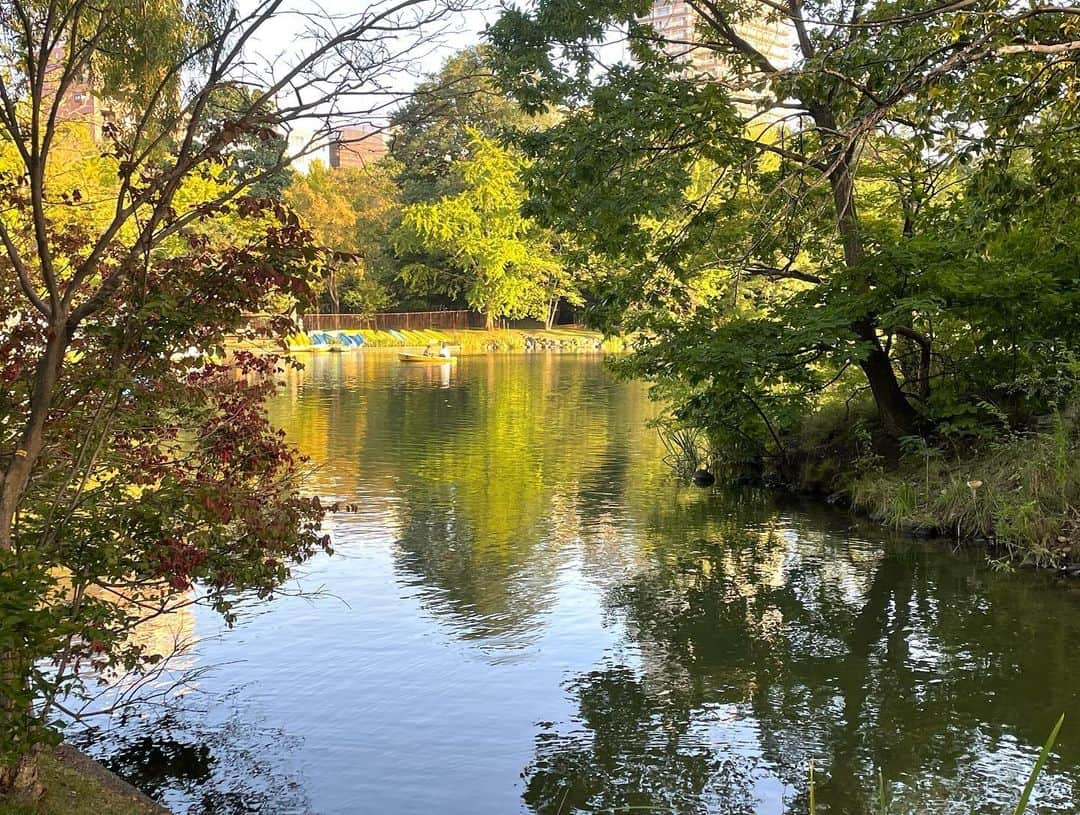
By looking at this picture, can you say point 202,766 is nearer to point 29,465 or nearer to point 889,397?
point 29,465

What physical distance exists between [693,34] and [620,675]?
10451 mm

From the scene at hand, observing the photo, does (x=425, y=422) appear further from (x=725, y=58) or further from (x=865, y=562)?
(x=865, y=562)

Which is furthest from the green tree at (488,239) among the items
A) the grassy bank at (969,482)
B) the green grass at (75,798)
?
the green grass at (75,798)

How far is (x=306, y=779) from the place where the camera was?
611cm

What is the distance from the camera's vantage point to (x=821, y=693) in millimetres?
7383

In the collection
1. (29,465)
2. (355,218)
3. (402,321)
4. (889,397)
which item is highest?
(355,218)

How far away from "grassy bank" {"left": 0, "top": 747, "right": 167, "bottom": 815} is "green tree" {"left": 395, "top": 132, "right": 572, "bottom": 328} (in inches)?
1852

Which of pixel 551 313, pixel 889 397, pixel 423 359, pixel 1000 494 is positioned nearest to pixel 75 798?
pixel 1000 494

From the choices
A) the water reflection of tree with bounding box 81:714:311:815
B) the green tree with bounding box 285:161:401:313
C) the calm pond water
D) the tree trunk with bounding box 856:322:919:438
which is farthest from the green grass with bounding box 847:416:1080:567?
the green tree with bounding box 285:161:401:313

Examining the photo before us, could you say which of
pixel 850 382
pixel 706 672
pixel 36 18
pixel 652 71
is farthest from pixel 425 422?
pixel 36 18

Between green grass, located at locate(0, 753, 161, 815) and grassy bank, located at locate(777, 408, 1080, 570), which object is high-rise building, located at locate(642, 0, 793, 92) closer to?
grassy bank, located at locate(777, 408, 1080, 570)

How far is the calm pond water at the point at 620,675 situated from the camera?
602cm

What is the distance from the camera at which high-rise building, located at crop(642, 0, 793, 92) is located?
13414mm

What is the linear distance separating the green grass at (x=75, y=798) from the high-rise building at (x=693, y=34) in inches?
425
